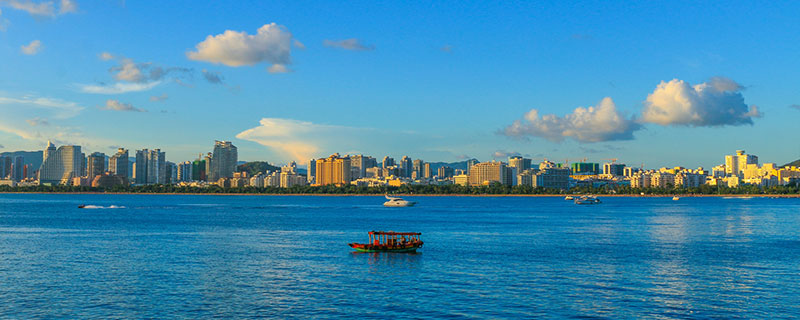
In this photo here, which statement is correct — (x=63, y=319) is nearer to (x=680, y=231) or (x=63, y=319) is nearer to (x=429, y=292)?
(x=429, y=292)

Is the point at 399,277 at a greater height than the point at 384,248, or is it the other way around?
the point at 384,248

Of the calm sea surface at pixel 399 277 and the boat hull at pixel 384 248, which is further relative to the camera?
the boat hull at pixel 384 248

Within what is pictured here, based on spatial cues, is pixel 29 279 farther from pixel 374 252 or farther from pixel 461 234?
pixel 461 234

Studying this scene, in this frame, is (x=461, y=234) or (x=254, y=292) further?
(x=461, y=234)

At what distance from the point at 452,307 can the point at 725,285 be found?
20615 millimetres

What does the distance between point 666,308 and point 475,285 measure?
40.5 feet

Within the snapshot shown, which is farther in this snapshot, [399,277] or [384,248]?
[384,248]

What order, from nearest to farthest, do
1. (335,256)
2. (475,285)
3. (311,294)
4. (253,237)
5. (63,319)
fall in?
(63,319), (311,294), (475,285), (335,256), (253,237)

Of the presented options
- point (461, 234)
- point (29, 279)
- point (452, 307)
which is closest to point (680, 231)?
point (461, 234)

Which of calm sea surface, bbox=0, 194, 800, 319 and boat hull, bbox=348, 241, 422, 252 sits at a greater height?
boat hull, bbox=348, 241, 422, 252

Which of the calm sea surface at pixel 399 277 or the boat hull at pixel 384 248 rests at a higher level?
the boat hull at pixel 384 248

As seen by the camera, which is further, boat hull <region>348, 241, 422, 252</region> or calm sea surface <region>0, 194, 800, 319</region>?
boat hull <region>348, 241, 422, 252</region>

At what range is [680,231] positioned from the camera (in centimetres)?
10150

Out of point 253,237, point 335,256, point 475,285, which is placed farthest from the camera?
point 253,237
